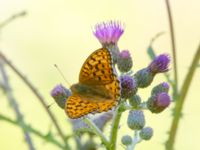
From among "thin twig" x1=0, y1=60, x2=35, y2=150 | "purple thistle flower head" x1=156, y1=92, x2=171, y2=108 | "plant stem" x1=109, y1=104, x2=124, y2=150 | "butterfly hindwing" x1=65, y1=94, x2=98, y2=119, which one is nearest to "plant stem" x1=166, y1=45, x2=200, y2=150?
"purple thistle flower head" x1=156, y1=92, x2=171, y2=108

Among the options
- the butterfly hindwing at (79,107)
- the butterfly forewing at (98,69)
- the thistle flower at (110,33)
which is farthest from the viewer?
the thistle flower at (110,33)

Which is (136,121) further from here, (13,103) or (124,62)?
(13,103)

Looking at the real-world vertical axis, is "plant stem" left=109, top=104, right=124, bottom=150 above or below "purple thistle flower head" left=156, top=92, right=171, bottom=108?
above

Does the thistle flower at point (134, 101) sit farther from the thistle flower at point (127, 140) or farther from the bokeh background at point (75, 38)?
the bokeh background at point (75, 38)

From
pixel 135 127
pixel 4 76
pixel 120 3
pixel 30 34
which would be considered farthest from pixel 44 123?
pixel 135 127

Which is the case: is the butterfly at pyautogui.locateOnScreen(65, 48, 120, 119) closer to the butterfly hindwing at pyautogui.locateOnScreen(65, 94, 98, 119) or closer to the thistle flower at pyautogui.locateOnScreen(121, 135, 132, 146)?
the butterfly hindwing at pyautogui.locateOnScreen(65, 94, 98, 119)

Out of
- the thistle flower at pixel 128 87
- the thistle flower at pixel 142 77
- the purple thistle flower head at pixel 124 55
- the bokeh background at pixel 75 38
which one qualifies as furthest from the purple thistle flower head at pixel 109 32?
the bokeh background at pixel 75 38

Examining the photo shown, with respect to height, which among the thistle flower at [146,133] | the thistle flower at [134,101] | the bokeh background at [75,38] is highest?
the thistle flower at [134,101]
